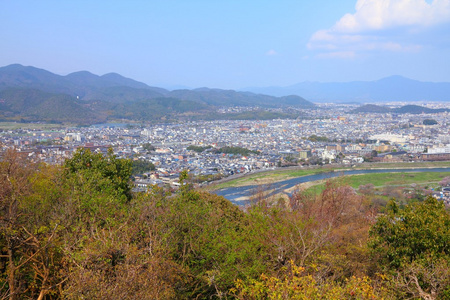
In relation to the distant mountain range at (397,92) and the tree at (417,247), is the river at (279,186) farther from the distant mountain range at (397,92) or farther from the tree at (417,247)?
the distant mountain range at (397,92)

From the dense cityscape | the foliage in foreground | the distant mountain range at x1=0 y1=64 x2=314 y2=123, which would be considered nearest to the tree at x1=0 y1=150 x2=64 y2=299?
the foliage in foreground

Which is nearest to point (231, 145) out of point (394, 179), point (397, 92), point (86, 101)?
point (394, 179)

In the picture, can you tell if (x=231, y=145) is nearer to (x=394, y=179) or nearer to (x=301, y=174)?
(x=301, y=174)

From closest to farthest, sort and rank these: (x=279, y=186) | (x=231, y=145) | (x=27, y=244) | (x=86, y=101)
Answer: (x=27, y=244), (x=279, y=186), (x=231, y=145), (x=86, y=101)

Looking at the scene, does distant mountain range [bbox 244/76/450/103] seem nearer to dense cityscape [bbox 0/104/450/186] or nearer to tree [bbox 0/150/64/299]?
dense cityscape [bbox 0/104/450/186]

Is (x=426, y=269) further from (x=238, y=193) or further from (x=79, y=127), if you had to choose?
(x=79, y=127)

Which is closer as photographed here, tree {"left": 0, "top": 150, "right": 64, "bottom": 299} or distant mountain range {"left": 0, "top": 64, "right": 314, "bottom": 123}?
tree {"left": 0, "top": 150, "right": 64, "bottom": 299}
